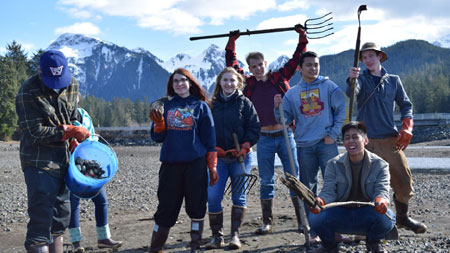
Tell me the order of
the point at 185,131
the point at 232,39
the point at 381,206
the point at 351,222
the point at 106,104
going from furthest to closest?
the point at 106,104
the point at 232,39
the point at 185,131
the point at 351,222
the point at 381,206

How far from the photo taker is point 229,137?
6074 mm

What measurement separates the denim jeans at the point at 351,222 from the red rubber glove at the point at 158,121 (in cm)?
216

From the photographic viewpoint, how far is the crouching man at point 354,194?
482cm

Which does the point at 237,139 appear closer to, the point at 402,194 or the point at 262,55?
the point at 262,55

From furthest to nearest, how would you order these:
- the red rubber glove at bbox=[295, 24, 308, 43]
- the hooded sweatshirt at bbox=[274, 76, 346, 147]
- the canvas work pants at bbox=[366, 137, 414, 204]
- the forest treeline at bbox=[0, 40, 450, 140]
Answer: the forest treeline at bbox=[0, 40, 450, 140], the red rubber glove at bbox=[295, 24, 308, 43], the canvas work pants at bbox=[366, 137, 414, 204], the hooded sweatshirt at bbox=[274, 76, 346, 147]

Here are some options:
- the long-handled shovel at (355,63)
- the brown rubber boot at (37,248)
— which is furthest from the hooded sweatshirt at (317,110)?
the brown rubber boot at (37,248)

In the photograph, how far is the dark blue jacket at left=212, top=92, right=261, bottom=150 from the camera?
6.05 meters

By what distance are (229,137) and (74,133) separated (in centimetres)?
232

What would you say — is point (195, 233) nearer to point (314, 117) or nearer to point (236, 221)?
point (236, 221)

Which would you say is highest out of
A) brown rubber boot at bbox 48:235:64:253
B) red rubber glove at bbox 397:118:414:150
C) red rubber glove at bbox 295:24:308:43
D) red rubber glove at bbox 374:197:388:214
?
red rubber glove at bbox 295:24:308:43

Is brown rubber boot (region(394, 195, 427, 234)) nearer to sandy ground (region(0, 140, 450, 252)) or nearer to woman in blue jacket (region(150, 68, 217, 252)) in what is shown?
sandy ground (region(0, 140, 450, 252))

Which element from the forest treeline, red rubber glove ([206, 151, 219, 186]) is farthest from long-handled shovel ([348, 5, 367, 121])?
the forest treeline

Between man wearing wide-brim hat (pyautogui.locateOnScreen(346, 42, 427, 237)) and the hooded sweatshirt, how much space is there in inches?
12.8

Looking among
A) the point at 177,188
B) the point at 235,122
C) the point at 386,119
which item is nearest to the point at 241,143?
the point at 235,122
